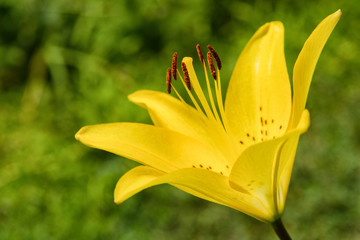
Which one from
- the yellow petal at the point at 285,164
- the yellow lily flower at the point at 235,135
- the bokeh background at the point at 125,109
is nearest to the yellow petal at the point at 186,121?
the yellow lily flower at the point at 235,135

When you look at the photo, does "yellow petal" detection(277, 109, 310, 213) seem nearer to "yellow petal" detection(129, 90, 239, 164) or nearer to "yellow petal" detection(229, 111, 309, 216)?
"yellow petal" detection(229, 111, 309, 216)

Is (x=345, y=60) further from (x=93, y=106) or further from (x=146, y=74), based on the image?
(x=93, y=106)

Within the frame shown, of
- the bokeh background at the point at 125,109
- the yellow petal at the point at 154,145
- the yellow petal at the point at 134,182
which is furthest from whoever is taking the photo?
the bokeh background at the point at 125,109

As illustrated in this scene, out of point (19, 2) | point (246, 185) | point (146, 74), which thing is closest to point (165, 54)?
point (146, 74)

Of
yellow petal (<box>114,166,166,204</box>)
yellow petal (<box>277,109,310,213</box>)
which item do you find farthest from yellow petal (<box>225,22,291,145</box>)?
yellow petal (<box>114,166,166,204</box>)

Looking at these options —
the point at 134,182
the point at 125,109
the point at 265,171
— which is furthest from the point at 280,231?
the point at 125,109

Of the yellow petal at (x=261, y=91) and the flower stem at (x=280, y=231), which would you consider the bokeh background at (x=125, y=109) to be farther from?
the flower stem at (x=280, y=231)

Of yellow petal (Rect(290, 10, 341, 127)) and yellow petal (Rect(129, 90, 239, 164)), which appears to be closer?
yellow petal (Rect(290, 10, 341, 127))
